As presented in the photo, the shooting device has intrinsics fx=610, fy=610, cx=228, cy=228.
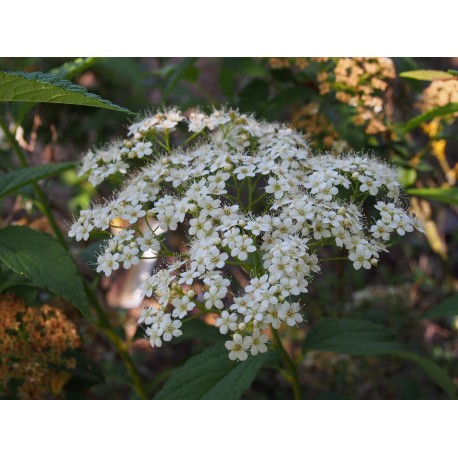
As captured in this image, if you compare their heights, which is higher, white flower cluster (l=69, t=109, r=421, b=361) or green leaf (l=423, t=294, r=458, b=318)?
white flower cluster (l=69, t=109, r=421, b=361)

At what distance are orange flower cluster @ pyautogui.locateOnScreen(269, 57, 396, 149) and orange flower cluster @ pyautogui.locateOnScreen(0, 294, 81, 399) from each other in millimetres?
1202

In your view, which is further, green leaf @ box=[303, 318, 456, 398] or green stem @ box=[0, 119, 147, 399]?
green stem @ box=[0, 119, 147, 399]

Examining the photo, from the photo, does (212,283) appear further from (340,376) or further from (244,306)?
(340,376)

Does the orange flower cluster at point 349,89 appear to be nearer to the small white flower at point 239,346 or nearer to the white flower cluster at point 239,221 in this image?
the white flower cluster at point 239,221

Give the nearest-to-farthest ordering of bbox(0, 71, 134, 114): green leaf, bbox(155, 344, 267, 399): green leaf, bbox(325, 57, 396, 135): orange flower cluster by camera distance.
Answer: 1. bbox(0, 71, 134, 114): green leaf
2. bbox(155, 344, 267, 399): green leaf
3. bbox(325, 57, 396, 135): orange flower cluster

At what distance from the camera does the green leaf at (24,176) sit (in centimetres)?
189

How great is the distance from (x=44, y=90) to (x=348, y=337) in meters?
1.21

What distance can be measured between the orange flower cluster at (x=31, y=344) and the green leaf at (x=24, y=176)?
408 mm

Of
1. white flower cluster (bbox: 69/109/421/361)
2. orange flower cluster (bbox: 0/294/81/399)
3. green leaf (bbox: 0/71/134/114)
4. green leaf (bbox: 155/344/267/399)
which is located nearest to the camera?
green leaf (bbox: 0/71/134/114)

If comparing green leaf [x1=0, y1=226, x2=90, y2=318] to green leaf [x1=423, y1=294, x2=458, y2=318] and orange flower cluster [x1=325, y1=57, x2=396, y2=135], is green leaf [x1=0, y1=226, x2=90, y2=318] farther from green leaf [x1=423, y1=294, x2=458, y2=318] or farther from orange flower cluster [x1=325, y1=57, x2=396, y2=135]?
orange flower cluster [x1=325, y1=57, x2=396, y2=135]

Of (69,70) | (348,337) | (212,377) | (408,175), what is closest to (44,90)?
(69,70)

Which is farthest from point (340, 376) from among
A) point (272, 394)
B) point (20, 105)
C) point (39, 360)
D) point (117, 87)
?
point (117, 87)

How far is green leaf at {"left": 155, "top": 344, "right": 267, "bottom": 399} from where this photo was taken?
1647 millimetres

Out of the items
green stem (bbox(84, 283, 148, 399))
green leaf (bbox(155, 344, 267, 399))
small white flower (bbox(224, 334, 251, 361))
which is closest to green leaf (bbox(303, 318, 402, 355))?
green leaf (bbox(155, 344, 267, 399))
